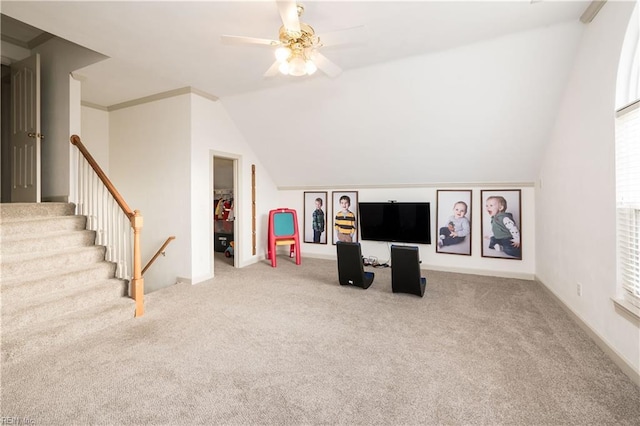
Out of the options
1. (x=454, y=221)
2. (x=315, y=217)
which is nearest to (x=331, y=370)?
(x=454, y=221)

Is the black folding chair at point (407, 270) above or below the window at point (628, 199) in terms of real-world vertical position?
below

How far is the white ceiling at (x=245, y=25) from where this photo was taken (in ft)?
7.77

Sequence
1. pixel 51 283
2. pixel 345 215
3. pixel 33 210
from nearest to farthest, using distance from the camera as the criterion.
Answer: pixel 51 283, pixel 33 210, pixel 345 215

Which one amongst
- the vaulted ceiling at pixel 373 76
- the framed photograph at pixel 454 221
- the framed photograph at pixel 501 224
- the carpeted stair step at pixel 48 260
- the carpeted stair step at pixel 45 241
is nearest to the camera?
the vaulted ceiling at pixel 373 76

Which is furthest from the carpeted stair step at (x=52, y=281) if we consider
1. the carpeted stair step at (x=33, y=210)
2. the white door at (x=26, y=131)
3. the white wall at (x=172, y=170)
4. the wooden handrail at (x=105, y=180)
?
the white door at (x=26, y=131)

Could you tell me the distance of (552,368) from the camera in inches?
82.8

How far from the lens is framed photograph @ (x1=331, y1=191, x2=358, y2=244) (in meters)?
5.71

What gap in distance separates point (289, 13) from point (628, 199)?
113 inches

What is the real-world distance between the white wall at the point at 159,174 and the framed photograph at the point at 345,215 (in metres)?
2.91

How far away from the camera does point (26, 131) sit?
12.0 feet

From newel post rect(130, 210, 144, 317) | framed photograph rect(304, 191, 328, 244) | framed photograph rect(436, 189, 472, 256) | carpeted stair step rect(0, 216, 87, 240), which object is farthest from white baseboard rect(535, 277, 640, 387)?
carpeted stair step rect(0, 216, 87, 240)

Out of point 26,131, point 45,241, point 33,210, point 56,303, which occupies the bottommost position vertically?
point 56,303

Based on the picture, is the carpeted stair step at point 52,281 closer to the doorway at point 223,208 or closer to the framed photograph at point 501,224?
the doorway at point 223,208

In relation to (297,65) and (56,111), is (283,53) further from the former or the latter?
(56,111)
